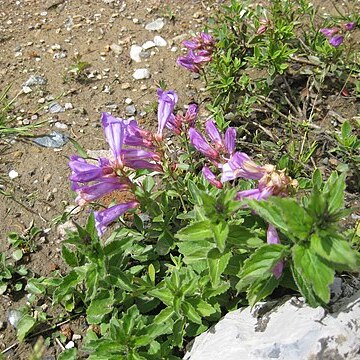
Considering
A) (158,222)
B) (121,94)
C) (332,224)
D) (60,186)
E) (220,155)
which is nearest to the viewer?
(332,224)

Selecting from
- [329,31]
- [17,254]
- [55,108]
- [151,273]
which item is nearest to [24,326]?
[17,254]

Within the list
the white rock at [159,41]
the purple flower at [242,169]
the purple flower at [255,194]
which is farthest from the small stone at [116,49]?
the purple flower at [255,194]

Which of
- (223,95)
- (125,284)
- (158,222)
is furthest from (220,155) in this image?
(223,95)

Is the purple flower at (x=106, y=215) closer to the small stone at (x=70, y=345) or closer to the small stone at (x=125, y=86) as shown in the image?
the small stone at (x=70, y=345)

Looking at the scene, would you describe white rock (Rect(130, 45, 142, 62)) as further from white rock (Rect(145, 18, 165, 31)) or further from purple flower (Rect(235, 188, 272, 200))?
purple flower (Rect(235, 188, 272, 200))

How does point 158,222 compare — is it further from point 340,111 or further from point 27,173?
point 340,111

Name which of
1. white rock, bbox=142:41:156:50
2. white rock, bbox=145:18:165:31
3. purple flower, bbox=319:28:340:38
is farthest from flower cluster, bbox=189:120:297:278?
white rock, bbox=145:18:165:31
